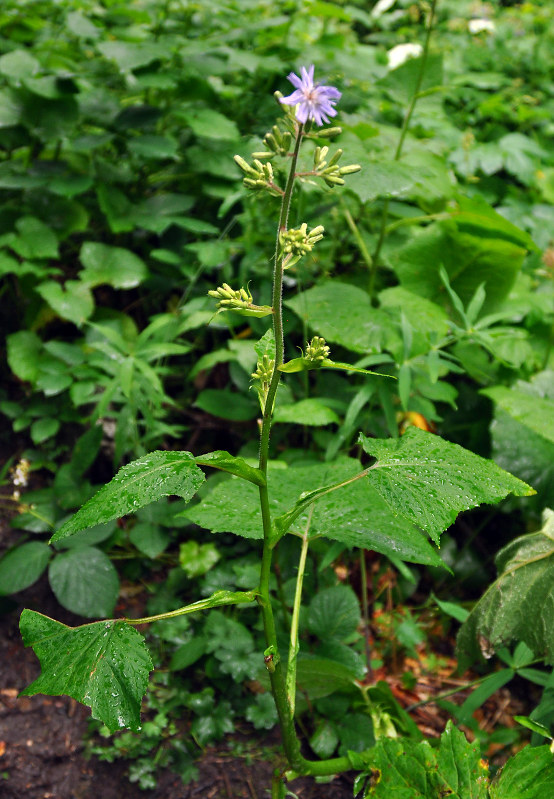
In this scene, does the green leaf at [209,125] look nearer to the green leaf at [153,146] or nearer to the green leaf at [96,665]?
the green leaf at [153,146]

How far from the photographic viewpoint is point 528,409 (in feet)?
5.99

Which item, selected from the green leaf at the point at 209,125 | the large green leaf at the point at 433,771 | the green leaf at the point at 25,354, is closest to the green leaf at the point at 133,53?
the green leaf at the point at 209,125

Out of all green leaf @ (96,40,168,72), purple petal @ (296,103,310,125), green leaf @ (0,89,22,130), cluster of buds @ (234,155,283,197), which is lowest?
green leaf @ (0,89,22,130)

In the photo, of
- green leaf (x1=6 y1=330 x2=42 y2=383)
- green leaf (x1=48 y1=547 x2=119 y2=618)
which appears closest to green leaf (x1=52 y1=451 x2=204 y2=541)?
green leaf (x1=48 y1=547 x2=119 y2=618)

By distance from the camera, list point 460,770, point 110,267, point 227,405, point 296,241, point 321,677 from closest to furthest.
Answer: point 296,241 < point 460,770 < point 321,677 < point 227,405 < point 110,267

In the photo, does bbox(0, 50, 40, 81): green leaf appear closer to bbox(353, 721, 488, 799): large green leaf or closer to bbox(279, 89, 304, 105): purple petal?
bbox(279, 89, 304, 105): purple petal

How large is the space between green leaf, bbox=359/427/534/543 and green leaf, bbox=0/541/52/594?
44.1 inches

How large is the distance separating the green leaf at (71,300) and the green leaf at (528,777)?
6.19 feet

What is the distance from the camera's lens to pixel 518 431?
6.72 ft

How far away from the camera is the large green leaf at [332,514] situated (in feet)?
4.21

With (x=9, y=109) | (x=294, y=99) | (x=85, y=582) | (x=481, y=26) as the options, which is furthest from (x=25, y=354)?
(x=481, y=26)

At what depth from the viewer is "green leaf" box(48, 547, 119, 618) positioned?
169 centimetres

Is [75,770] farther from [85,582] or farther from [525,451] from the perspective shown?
[525,451]

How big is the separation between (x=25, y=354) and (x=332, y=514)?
1.45 meters
